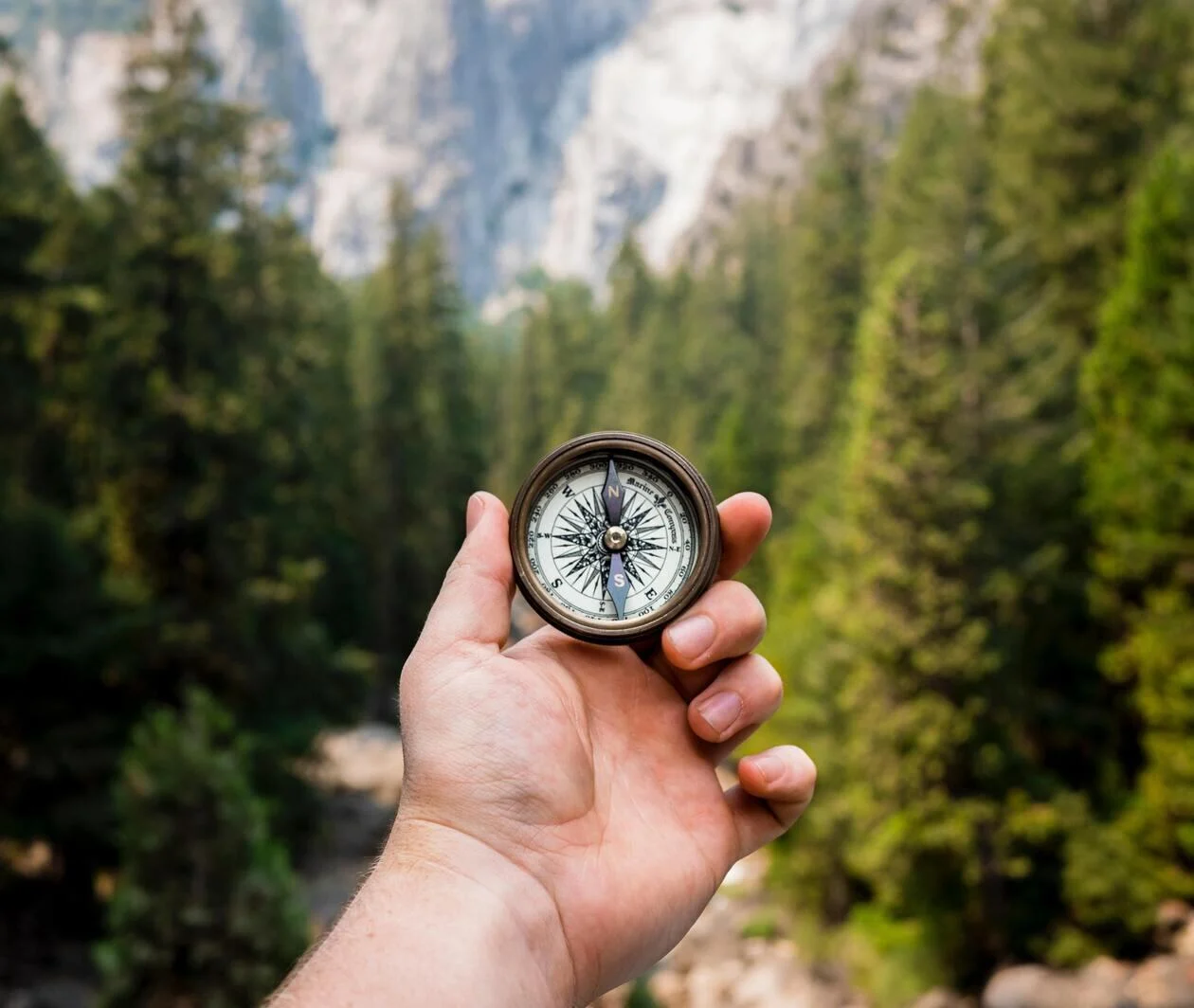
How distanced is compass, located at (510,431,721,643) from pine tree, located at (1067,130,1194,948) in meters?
13.0

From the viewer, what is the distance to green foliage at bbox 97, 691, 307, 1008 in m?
8.55

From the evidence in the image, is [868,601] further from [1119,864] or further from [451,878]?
[451,878]

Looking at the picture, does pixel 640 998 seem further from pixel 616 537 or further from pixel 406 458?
pixel 406 458

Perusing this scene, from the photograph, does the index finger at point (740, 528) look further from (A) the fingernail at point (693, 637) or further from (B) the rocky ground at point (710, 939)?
(B) the rocky ground at point (710, 939)

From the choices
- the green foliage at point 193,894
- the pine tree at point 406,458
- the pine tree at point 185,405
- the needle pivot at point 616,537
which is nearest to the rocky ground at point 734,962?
the green foliage at point 193,894

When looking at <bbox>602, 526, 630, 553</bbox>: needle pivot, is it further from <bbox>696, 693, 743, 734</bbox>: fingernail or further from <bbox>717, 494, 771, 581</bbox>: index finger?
<bbox>696, 693, 743, 734</bbox>: fingernail

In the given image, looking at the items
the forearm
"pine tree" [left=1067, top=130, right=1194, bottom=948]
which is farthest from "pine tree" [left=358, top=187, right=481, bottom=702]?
the forearm

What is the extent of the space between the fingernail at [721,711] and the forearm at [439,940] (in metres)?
0.72

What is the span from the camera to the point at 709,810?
3.13 meters

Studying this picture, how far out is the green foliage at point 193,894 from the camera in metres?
8.55

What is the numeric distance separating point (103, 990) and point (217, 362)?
1005cm

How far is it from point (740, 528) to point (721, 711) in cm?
59

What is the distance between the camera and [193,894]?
28.5 ft

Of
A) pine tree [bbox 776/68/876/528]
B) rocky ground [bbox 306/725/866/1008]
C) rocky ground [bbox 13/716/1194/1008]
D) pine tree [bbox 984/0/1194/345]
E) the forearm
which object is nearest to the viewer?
the forearm
